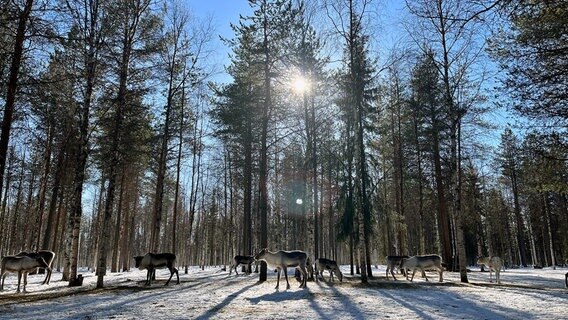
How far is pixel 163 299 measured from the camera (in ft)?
37.1

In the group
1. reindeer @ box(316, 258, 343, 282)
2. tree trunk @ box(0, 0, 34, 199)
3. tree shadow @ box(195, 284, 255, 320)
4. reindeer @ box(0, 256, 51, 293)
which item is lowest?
tree shadow @ box(195, 284, 255, 320)

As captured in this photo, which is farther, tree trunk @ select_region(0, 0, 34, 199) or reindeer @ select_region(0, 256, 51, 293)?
reindeer @ select_region(0, 256, 51, 293)

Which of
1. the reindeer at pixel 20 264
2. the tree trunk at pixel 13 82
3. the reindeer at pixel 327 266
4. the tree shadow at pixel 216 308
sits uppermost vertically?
the tree trunk at pixel 13 82

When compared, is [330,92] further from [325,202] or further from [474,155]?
[325,202]

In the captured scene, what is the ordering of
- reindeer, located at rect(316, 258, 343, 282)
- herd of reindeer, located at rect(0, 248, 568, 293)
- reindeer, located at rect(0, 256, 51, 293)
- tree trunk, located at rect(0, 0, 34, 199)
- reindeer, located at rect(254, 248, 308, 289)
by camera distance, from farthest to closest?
reindeer, located at rect(316, 258, 343, 282) → reindeer, located at rect(254, 248, 308, 289) → herd of reindeer, located at rect(0, 248, 568, 293) → reindeer, located at rect(0, 256, 51, 293) → tree trunk, located at rect(0, 0, 34, 199)

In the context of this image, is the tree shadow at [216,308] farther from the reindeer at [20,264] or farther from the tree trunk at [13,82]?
the reindeer at [20,264]

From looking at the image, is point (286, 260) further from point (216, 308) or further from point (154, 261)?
point (154, 261)

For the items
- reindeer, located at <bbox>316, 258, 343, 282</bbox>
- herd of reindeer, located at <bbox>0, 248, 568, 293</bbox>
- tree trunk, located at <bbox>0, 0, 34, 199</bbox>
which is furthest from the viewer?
reindeer, located at <bbox>316, 258, 343, 282</bbox>

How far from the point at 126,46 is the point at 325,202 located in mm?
20969

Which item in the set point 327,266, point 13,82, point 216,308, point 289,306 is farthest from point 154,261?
point 13,82

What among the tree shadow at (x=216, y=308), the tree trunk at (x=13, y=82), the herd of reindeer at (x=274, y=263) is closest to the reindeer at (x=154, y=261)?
the herd of reindeer at (x=274, y=263)

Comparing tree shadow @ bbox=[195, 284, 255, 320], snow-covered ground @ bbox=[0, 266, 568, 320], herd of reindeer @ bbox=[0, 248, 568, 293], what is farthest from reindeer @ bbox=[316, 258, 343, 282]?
tree shadow @ bbox=[195, 284, 255, 320]

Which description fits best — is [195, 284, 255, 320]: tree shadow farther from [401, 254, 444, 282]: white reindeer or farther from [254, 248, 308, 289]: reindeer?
[401, 254, 444, 282]: white reindeer

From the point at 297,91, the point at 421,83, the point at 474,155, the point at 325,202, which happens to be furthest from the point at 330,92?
the point at 325,202
